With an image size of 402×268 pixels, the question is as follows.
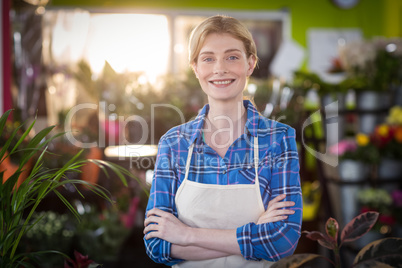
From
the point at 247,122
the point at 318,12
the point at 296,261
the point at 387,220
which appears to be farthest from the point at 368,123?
the point at 318,12

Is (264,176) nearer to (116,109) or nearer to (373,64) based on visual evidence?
(116,109)

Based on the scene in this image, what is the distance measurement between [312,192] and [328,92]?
0.66 meters

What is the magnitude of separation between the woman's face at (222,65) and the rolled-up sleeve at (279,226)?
18 centimetres

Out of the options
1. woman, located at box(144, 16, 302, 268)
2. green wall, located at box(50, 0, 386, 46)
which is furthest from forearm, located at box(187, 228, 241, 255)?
green wall, located at box(50, 0, 386, 46)

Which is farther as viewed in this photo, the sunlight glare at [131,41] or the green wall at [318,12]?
the green wall at [318,12]

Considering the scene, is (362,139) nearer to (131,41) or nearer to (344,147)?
(344,147)

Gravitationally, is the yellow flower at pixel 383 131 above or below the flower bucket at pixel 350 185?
above

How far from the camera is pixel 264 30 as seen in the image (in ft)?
19.7

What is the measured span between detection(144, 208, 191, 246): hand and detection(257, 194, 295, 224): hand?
158mm

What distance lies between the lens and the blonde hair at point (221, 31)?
2.68 ft

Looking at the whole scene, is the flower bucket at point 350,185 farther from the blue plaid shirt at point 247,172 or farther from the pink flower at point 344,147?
the blue plaid shirt at point 247,172

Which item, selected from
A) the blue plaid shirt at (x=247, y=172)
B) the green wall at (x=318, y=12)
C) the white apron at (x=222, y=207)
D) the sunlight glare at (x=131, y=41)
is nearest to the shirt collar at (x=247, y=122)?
the blue plaid shirt at (x=247, y=172)

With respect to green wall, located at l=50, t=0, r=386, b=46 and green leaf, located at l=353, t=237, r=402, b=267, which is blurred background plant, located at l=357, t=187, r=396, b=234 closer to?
green leaf, located at l=353, t=237, r=402, b=267

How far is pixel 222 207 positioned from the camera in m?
0.87
